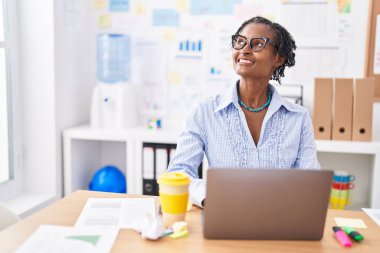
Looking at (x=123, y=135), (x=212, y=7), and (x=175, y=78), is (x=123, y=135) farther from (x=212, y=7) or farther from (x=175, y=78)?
(x=212, y=7)

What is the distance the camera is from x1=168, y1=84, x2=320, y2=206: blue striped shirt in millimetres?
1677

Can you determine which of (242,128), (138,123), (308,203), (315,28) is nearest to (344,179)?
(315,28)

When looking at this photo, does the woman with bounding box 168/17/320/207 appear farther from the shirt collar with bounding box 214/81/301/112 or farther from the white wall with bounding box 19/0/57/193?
the white wall with bounding box 19/0/57/193

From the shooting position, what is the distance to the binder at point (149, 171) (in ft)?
9.04

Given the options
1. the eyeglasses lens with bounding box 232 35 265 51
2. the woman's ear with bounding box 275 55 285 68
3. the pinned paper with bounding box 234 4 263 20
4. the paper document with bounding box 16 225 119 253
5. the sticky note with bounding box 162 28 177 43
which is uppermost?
the pinned paper with bounding box 234 4 263 20

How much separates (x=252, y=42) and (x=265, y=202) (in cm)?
81

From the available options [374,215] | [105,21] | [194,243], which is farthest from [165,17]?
[194,243]

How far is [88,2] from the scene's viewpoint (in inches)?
121

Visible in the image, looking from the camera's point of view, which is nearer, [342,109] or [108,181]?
[342,109]

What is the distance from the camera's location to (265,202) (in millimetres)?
1060

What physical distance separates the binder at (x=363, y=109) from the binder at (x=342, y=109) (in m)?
0.03

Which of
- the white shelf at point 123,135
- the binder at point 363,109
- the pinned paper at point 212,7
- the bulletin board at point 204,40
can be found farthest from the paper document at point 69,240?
the pinned paper at point 212,7

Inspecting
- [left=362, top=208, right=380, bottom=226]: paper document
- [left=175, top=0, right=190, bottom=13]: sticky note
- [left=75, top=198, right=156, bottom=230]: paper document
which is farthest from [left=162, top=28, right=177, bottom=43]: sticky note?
[left=362, top=208, right=380, bottom=226]: paper document

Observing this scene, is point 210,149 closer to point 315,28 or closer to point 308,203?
point 308,203
